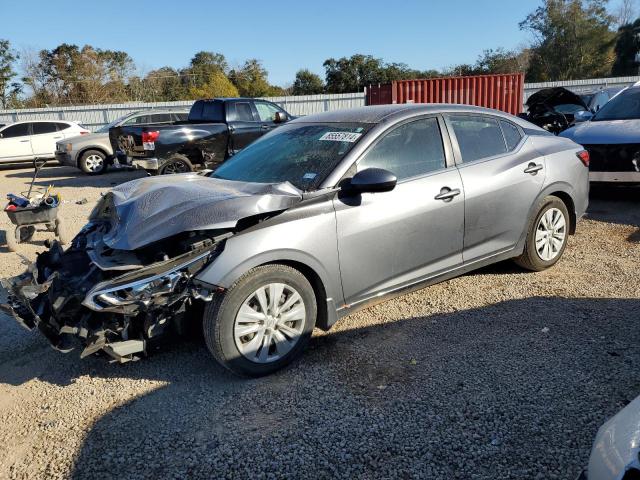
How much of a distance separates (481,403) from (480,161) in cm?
217

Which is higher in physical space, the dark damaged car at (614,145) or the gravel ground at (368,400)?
the dark damaged car at (614,145)

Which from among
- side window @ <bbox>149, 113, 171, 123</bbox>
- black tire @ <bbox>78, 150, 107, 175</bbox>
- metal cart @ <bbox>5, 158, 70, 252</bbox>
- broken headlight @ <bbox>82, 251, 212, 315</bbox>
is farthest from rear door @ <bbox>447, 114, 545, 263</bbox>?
side window @ <bbox>149, 113, 171, 123</bbox>

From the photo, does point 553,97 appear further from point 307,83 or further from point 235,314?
point 307,83

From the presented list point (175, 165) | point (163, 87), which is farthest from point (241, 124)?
point (163, 87)

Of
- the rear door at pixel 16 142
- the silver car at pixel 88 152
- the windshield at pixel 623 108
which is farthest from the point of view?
the rear door at pixel 16 142

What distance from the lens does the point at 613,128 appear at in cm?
769

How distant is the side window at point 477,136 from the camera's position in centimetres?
434

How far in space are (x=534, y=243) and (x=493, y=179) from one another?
2.99 ft

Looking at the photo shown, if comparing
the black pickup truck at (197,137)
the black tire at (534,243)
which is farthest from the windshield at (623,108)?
the black pickup truck at (197,137)

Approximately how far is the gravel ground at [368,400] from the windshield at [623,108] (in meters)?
4.95

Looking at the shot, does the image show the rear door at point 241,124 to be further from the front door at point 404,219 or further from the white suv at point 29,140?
the white suv at point 29,140

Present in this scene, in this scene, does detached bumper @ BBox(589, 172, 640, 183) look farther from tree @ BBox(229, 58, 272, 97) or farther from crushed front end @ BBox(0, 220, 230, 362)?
tree @ BBox(229, 58, 272, 97)

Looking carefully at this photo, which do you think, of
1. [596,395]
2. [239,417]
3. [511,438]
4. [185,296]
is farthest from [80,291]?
[596,395]

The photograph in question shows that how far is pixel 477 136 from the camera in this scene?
450 centimetres
